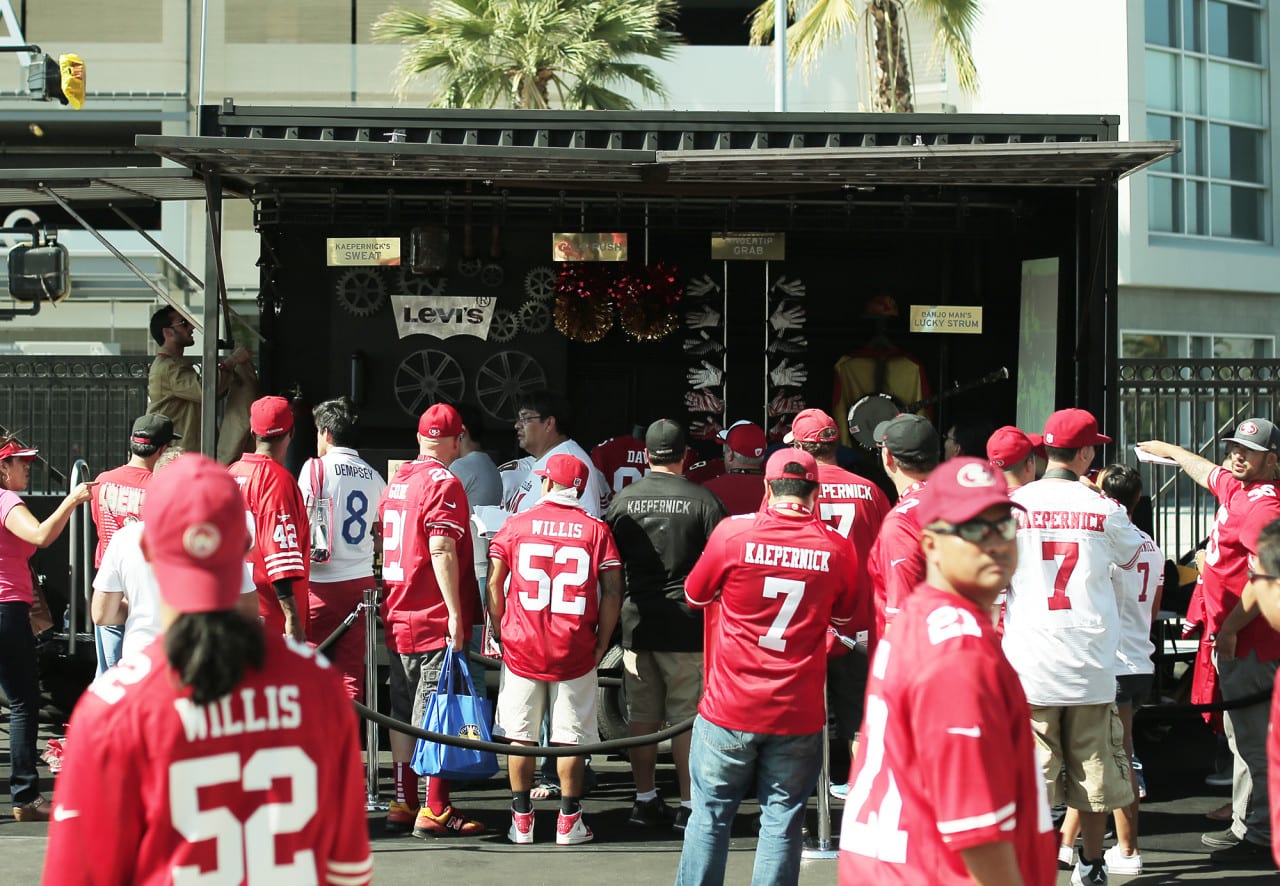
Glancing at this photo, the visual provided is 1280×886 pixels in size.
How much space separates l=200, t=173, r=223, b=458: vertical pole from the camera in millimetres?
8477

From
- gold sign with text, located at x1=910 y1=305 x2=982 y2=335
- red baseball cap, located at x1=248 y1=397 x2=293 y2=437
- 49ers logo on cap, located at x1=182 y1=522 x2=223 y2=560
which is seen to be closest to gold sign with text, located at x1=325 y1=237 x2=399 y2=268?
red baseball cap, located at x1=248 y1=397 x2=293 y2=437

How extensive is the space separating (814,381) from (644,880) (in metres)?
5.81

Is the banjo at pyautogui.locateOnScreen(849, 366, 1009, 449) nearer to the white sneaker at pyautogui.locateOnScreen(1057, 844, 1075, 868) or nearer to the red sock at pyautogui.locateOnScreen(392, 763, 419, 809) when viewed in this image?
the white sneaker at pyautogui.locateOnScreen(1057, 844, 1075, 868)

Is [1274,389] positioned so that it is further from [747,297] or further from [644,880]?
[644,880]

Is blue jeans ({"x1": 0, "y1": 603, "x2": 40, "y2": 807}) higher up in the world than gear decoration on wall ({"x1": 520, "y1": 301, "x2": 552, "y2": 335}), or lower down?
lower down

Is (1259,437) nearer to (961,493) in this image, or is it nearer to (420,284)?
(961,493)

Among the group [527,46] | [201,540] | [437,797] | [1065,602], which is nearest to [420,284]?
[437,797]

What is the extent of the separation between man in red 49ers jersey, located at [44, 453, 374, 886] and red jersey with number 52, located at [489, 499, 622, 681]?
428 centimetres

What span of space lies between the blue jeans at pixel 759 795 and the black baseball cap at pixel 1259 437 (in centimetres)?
308

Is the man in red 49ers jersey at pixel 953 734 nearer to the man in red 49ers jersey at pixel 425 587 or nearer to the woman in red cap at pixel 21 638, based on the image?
the man in red 49ers jersey at pixel 425 587

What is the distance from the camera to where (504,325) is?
37.2 ft

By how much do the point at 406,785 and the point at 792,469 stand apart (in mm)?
3095

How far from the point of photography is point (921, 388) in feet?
36.6

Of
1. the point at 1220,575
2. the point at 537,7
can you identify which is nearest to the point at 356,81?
the point at 537,7
